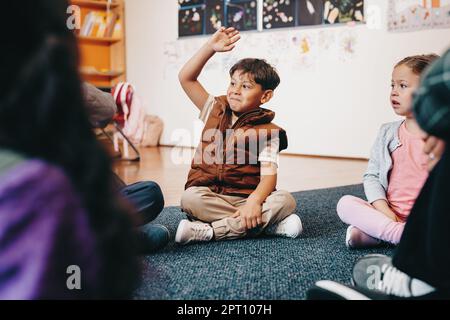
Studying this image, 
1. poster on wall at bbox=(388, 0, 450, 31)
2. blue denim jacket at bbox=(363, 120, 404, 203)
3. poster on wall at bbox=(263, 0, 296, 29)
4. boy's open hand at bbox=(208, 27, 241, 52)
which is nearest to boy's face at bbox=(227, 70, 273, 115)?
boy's open hand at bbox=(208, 27, 241, 52)

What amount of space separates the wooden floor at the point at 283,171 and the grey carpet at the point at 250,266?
61 cm

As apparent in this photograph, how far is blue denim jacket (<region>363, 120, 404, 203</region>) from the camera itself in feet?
4.01

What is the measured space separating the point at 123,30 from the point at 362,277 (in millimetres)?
4106

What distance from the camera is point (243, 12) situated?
3.65 m

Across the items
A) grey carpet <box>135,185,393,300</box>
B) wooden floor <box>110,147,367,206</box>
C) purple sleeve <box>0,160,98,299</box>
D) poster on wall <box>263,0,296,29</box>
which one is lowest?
wooden floor <box>110,147,367,206</box>

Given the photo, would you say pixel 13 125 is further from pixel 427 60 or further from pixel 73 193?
pixel 427 60

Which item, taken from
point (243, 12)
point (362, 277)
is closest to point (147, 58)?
point (243, 12)

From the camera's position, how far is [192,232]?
3.87 feet

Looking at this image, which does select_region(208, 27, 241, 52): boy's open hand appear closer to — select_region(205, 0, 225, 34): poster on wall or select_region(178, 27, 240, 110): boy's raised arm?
select_region(178, 27, 240, 110): boy's raised arm

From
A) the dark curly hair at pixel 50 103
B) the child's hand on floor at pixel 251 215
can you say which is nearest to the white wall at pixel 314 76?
the child's hand on floor at pixel 251 215

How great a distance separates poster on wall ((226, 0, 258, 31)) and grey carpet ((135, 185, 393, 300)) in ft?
8.35

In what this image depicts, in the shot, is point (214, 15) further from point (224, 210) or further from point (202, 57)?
point (224, 210)

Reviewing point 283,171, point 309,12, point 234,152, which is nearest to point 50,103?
point 234,152

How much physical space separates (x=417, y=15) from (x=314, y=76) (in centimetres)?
79
